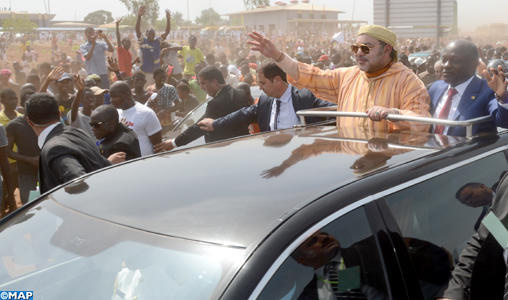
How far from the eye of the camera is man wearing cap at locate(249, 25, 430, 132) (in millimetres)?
3914

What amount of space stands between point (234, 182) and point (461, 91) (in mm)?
2560

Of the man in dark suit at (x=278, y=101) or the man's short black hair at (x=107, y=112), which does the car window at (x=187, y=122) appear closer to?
the man in dark suit at (x=278, y=101)

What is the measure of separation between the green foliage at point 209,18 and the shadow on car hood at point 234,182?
366 ft

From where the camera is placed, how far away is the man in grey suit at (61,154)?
11.6ft

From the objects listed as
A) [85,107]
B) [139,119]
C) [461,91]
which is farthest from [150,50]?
[461,91]

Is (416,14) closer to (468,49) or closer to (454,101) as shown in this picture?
(468,49)

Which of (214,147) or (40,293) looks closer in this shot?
(40,293)

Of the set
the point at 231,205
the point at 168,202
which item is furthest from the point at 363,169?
the point at 168,202

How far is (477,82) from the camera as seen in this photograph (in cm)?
419

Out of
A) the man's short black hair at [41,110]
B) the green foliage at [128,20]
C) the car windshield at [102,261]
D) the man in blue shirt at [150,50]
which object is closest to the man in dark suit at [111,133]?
the man's short black hair at [41,110]

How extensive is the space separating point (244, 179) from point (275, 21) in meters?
79.1

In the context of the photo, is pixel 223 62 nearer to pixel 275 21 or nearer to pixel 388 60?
pixel 388 60

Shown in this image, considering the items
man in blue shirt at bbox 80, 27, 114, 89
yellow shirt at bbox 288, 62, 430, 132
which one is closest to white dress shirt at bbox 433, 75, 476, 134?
yellow shirt at bbox 288, 62, 430, 132

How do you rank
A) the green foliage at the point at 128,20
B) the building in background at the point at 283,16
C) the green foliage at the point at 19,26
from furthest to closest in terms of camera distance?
the building in background at the point at 283,16
the green foliage at the point at 128,20
the green foliage at the point at 19,26
